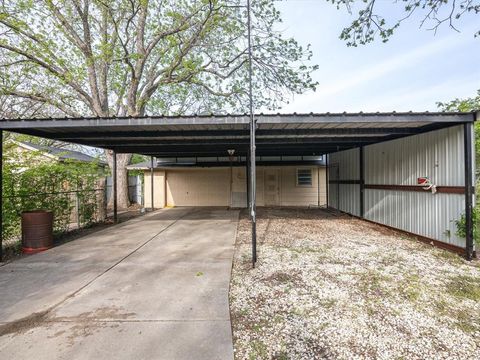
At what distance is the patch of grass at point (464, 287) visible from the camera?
314cm

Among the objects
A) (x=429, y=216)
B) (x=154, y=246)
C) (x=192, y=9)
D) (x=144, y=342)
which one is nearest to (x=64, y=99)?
(x=192, y=9)

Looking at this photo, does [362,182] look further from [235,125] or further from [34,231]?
[34,231]

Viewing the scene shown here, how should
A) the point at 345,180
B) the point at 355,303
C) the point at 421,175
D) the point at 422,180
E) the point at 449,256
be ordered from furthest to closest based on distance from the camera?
the point at 345,180, the point at 421,175, the point at 422,180, the point at 449,256, the point at 355,303

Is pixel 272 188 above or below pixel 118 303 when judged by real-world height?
above

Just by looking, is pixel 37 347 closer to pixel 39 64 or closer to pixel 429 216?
pixel 429 216

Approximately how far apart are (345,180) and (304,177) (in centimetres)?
337

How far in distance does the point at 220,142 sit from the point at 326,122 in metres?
3.88

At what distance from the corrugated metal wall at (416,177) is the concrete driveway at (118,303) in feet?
15.0

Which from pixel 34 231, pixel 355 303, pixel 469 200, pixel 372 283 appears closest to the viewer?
pixel 355 303

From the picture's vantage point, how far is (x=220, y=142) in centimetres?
802

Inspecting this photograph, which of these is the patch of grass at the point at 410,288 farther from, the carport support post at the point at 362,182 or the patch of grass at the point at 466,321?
the carport support post at the point at 362,182

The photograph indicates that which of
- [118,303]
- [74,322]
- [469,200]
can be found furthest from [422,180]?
[74,322]

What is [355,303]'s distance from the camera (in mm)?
2951

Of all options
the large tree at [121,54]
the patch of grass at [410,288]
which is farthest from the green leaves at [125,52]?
the patch of grass at [410,288]
